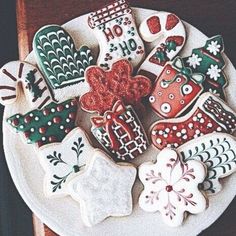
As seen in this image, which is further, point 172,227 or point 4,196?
point 4,196

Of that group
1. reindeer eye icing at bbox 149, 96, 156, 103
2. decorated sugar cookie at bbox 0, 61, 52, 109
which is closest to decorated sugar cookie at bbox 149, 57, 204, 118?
reindeer eye icing at bbox 149, 96, 156, 103

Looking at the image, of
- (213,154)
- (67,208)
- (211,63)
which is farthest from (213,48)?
(67,208)

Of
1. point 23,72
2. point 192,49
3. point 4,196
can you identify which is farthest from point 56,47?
point 4,196

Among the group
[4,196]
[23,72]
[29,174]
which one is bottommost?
[4,196]

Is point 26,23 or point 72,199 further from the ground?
point 26,23

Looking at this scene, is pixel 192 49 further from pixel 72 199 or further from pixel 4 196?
pixel 4 196

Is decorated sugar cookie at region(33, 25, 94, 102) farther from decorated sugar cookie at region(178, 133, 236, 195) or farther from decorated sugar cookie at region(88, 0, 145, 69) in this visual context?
decorated sugar cookie at region(178, 133, 236, 195)

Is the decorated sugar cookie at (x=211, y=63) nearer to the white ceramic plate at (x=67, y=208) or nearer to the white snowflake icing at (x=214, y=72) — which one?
the white snowflake icing at (x=214, y=72)
